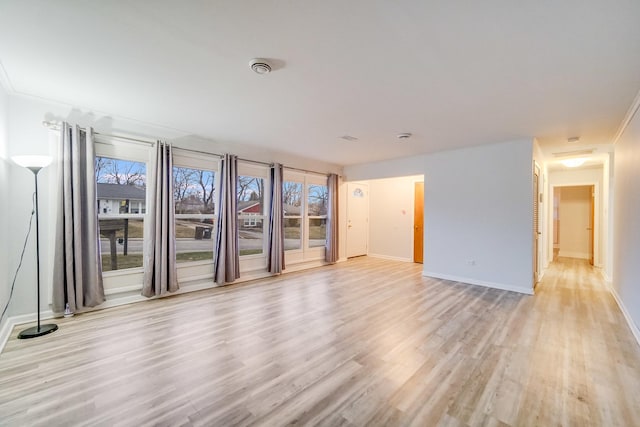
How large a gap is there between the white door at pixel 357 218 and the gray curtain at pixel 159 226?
4.60 m

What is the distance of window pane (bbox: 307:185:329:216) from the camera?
6570 mm

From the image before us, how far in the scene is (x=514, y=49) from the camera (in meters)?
2.00

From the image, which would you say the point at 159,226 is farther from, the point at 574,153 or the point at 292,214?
the point at 574,153

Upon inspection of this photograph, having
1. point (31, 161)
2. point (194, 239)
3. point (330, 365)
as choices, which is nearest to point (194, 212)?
point (194, 239)

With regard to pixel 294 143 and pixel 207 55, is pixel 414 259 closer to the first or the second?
pixel 294 143

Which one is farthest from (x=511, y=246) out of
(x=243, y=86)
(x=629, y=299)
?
(x=243, y=86)

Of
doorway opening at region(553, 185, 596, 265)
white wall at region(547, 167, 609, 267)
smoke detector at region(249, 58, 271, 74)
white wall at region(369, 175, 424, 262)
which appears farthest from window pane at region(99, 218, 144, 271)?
doorway opening at region(553, 185, 596, 265)

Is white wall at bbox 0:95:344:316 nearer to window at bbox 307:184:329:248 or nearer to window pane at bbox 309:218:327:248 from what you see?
window at bbox 307:184:329:248

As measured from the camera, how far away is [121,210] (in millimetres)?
3801

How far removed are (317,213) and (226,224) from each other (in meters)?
2.64

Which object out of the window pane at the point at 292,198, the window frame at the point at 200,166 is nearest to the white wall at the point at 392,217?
the window pane at the point at 292,198

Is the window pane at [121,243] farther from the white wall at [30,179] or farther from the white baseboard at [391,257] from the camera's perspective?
the white baseboard at [391,257]

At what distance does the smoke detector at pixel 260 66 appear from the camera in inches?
86.8

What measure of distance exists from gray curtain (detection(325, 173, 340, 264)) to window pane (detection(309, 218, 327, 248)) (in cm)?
20
